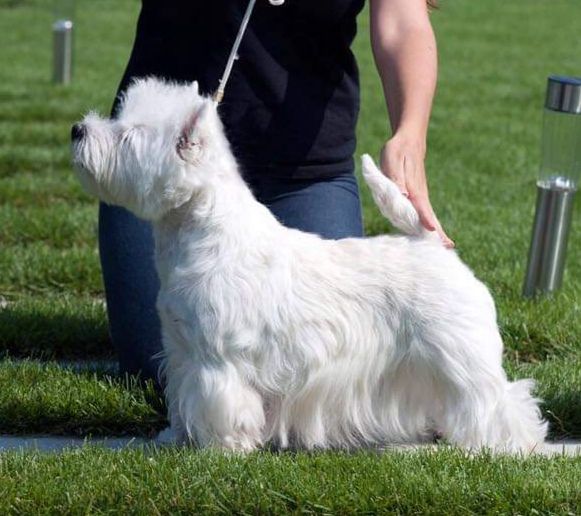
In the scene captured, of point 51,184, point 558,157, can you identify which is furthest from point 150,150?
point 51,184

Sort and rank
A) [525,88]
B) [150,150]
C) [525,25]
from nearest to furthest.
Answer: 1. [150,150]
2. [525,88]
3. [525,25]

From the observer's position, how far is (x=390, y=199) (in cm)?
359

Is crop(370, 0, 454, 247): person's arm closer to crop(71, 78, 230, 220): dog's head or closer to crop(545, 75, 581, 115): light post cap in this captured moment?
crop(71, 78, 230, 220): dog's head

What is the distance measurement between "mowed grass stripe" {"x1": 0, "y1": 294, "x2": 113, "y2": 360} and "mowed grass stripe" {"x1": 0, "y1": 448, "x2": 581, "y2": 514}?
139 cm

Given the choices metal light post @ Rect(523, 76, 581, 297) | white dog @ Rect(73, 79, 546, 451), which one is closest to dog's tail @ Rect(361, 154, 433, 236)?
white dog @ Rect(73, 79, 546, 451)

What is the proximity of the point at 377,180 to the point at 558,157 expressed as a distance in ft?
7.32

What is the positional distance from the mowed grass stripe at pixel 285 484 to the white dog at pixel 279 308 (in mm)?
183

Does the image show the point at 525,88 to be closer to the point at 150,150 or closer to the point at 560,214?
the point at 560,214

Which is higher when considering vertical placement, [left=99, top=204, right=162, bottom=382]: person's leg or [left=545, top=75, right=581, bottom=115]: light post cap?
[left=545, top=75, right=581, bottom=115]: light post cap

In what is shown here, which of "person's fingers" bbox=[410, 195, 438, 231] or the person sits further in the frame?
the person

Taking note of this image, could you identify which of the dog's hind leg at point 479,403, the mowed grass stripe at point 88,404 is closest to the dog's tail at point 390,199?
the dog's hind leg at point 479,403

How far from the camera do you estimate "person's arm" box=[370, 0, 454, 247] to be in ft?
12.4

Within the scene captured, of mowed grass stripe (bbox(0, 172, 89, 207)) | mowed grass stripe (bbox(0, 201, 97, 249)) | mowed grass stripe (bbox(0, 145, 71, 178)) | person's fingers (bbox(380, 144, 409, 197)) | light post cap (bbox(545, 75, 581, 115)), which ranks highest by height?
light post cap (bbox(545, 75, 581, 115))

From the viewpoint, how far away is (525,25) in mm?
18531
